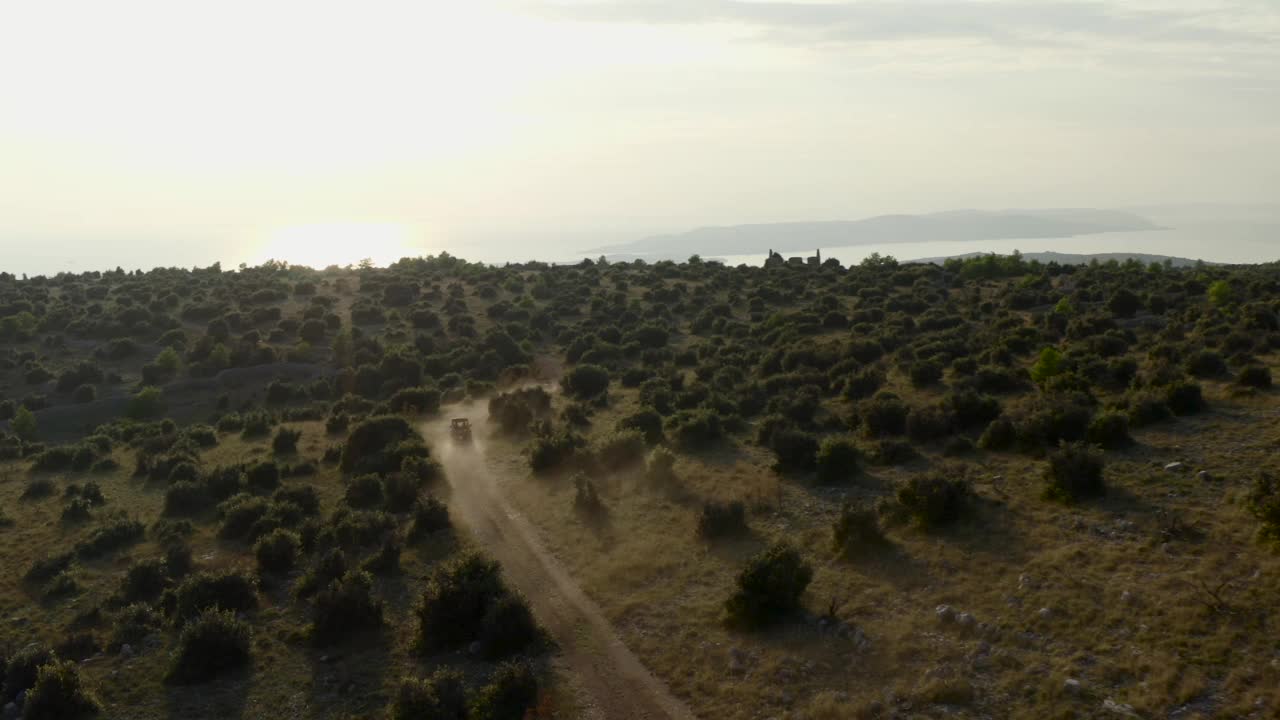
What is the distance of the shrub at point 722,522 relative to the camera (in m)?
20.6

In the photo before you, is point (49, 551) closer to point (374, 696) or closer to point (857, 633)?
point (374, 696)

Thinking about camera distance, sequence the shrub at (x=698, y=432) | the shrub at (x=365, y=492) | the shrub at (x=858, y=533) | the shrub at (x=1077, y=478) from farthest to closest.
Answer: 1. the shrub at (x=698, y=432)
2. the shrub at (x=365, y=492)
3. the shrub at (x=1077, y=478)
4. the shrub at (x=858, y=533)

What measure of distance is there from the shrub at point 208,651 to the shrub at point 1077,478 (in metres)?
18.0

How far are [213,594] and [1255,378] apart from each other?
29.2m

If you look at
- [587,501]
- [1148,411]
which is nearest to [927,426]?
[1148,411]

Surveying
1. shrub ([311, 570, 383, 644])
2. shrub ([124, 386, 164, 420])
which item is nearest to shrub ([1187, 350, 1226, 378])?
shrub ([311, 570, 383, 644])

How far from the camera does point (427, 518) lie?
23500 mm

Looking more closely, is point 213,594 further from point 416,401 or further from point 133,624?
point 416,401

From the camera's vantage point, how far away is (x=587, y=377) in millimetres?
40094

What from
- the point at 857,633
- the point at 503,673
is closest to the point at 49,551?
the point at 503,673

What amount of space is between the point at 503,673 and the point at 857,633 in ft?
21.1

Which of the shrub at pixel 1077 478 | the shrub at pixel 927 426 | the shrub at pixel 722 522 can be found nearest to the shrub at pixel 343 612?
the shrub at pixel 722 522

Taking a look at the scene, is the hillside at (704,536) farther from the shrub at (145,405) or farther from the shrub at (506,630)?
the shrub at (145,405)

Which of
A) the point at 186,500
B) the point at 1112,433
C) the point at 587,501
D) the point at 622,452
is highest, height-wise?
the point at 1112,433
